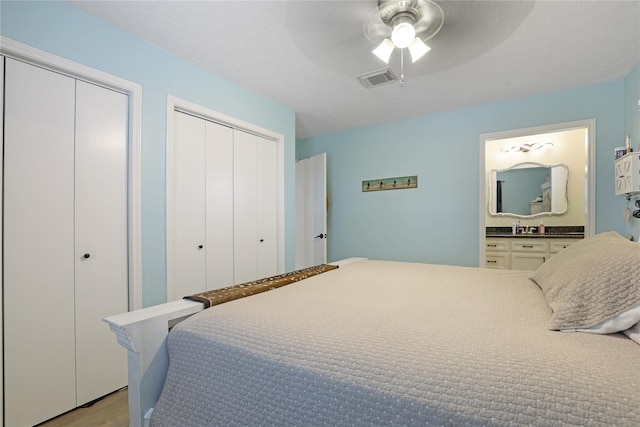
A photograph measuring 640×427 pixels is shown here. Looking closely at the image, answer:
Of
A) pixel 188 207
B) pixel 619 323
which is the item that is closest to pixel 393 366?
pixel 619 323

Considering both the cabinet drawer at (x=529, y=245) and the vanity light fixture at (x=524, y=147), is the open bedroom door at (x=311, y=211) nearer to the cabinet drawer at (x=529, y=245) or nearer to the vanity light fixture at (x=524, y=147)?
the cabinet drawer at (x=529, y=245)

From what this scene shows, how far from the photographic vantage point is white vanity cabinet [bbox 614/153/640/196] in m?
2.21

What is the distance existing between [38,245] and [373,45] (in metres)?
A: 2.41

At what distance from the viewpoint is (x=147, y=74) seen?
83.4 inches

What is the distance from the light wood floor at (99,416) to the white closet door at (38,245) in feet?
0.19

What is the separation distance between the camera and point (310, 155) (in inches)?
183

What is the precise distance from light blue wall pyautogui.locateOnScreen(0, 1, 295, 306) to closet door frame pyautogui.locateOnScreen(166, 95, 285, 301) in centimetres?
4

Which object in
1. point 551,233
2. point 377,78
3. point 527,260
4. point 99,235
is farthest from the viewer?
point 551,233

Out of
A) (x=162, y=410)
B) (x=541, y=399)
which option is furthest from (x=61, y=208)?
(x=541, y=399)

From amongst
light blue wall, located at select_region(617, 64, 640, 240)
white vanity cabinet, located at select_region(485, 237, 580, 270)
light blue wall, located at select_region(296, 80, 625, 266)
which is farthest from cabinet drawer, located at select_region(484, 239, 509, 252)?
light blue wall, located at select_region(617, 64, 640, 240)

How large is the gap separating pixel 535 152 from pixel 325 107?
3230 millimetres

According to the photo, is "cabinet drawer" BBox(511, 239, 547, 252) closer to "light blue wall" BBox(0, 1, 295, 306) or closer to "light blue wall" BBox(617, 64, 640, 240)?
"light blue wall" BBox(617, 64, 640, 240)

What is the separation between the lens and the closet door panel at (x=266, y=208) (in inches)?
122

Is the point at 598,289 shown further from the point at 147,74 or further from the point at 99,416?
the point at 147,74
